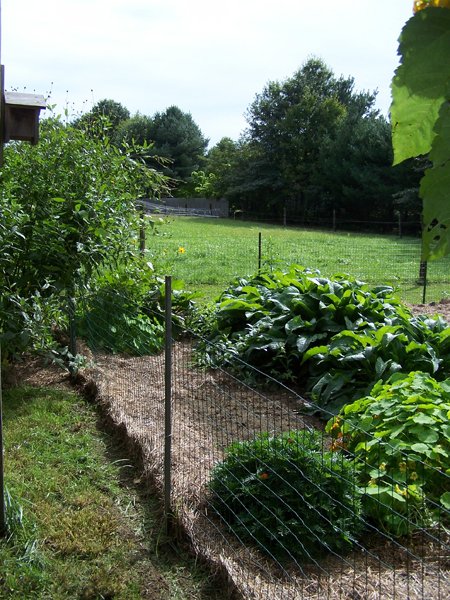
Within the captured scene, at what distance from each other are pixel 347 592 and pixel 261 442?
100 cm

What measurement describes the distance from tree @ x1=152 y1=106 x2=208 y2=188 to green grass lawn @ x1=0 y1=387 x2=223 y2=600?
185ft

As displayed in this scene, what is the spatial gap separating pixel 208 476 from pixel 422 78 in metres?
3.84

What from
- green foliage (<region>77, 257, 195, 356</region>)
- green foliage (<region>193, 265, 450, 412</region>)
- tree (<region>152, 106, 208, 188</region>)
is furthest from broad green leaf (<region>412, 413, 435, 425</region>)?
tree (<region>152, 106, 208, 188</region>)

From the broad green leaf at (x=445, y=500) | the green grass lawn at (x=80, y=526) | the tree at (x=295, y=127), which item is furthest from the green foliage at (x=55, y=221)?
the tree at (x=295, y=127)

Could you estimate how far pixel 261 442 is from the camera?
3.82 m

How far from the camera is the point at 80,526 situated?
12.4ft

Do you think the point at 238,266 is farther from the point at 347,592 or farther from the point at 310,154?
the point at 310,154

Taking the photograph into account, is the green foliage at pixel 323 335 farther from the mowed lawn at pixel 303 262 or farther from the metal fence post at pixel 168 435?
the mowed lawn at pixel 303 262

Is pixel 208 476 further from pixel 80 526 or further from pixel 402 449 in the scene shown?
pixel 402 449

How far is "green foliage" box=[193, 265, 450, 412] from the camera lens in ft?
18.3

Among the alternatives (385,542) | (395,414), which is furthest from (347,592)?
(395,414)

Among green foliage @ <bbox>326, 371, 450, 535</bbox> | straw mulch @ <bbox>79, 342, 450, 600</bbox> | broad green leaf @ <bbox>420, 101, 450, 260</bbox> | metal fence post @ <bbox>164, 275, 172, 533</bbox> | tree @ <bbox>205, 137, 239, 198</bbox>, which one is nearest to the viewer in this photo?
broad green leaf @ <bbox>420, 101, 450, 260</bbox>

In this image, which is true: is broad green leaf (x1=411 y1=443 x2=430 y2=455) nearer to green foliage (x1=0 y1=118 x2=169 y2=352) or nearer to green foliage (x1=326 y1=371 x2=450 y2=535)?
green foliage (x1=326 y1=371 x2=450 y2=535)

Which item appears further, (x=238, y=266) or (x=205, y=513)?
(x=238, y=266)
